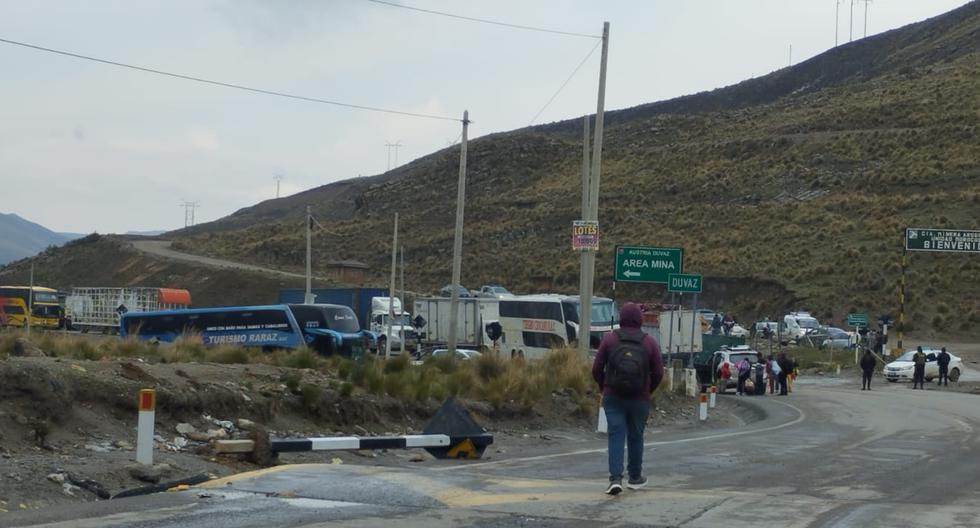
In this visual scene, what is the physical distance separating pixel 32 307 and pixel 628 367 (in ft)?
216

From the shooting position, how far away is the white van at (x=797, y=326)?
2511 inches

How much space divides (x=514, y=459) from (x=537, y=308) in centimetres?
3828

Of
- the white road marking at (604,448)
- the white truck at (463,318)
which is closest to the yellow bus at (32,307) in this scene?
the white truck at (463,318)

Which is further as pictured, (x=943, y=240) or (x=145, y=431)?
(x=943, y=240)

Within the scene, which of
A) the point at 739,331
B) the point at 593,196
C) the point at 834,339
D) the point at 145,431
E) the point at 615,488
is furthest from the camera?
the point at 739,331

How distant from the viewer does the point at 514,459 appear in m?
16.5

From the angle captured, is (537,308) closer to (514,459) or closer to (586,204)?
(586,204)

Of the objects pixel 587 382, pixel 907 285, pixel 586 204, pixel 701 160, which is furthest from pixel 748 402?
pixel 701 160

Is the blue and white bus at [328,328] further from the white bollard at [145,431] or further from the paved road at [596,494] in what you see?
the white bollard at [145,431]

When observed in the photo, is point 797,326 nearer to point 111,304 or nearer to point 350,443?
point 111,304

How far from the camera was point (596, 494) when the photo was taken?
1183 centimetres

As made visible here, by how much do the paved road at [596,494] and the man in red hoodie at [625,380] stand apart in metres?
0.47

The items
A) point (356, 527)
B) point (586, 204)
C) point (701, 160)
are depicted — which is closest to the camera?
point (356, 527)

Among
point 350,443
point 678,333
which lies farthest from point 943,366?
point 350,443
